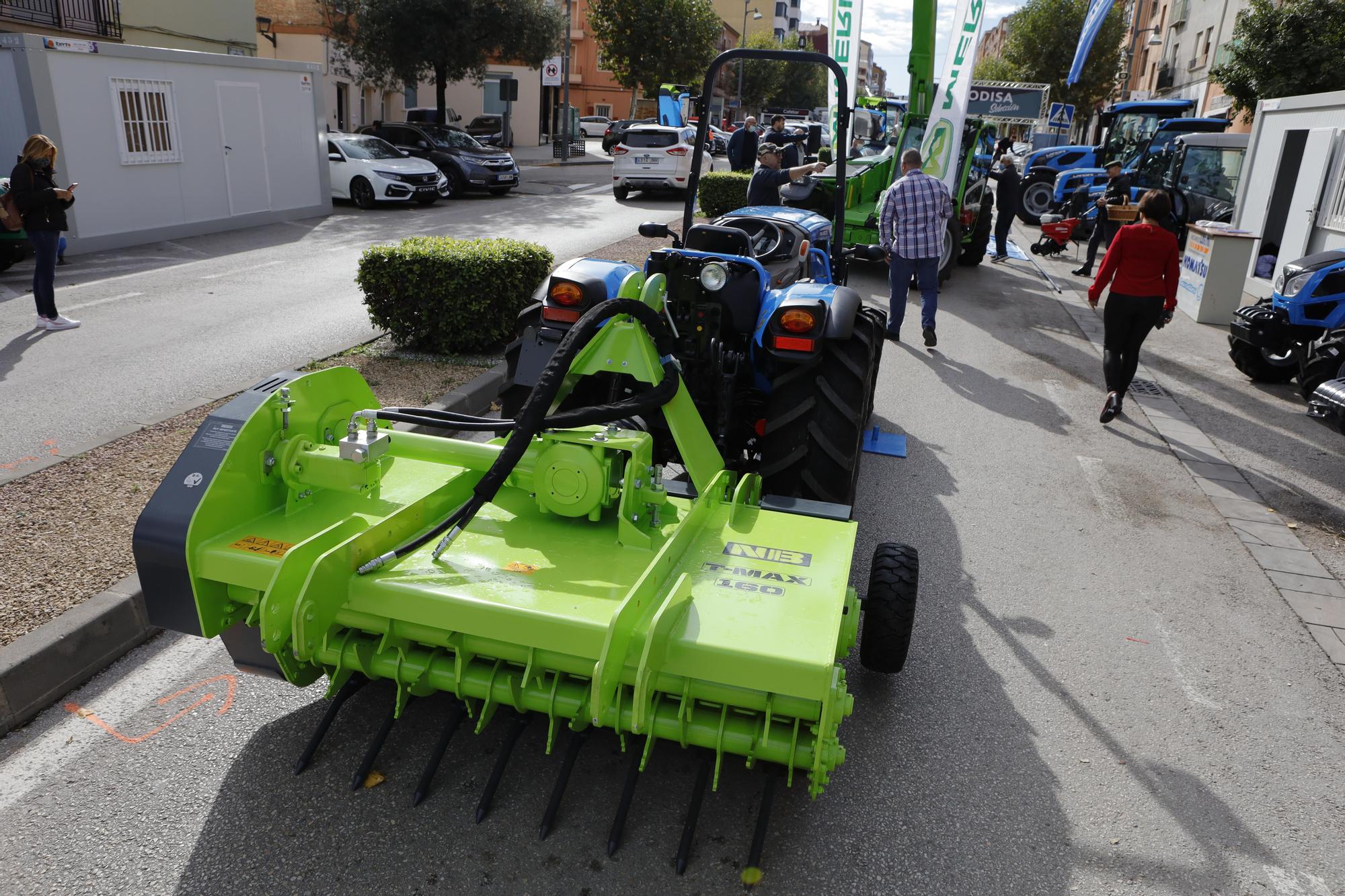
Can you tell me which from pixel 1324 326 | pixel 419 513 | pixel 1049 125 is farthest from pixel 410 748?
pixel 1049 125

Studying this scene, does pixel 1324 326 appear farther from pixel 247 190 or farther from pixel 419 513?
pixel 247 190

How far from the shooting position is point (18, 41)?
1122 cm

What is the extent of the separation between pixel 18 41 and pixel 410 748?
1241 cm

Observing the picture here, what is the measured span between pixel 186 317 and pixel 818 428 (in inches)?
300

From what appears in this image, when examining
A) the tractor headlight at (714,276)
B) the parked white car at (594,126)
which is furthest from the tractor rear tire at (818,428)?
the parked white car at (594,126)

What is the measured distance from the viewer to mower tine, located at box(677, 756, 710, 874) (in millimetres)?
2590

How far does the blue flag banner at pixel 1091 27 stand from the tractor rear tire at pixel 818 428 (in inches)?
1003

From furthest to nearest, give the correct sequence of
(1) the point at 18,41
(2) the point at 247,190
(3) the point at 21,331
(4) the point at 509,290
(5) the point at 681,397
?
(2) the point at 247,190 → (1) the point at 18,41 → (3) the point at 21,331 → (4) the point at 509,290 → (5) the point at 681,397

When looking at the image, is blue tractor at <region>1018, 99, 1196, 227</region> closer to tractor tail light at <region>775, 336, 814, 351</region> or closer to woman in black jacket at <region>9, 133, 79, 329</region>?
woman in black jacket at <region>9, 133, 79, 329</region>

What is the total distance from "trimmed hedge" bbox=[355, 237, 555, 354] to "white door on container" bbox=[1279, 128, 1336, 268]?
9749mm

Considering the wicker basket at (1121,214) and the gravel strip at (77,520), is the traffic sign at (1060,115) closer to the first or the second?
the wicker basket at (1121,214)

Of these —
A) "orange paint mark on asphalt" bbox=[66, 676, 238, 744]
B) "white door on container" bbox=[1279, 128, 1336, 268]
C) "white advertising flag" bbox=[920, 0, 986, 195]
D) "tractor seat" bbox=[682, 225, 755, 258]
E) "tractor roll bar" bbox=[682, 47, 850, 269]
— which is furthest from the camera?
"white advertising flag" bbox=[920, 0, 986, 195]

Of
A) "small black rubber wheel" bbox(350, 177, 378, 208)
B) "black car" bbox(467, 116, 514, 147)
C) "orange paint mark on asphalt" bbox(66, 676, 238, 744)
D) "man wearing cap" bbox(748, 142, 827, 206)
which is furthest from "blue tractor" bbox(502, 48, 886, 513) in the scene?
"black car" bbox(467, 116, 514, 147)

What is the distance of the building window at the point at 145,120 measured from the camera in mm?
12641
